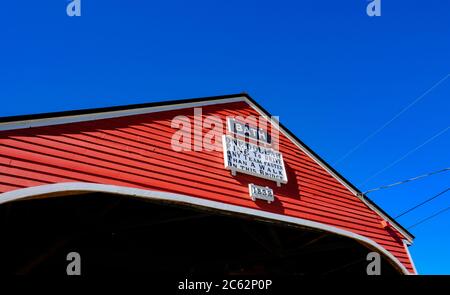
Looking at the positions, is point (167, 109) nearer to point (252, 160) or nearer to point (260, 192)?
point (252, 160)

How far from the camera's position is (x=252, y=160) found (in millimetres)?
9891

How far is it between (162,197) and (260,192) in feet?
8.20

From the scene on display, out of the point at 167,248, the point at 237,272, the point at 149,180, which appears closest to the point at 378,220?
the point at 237,272

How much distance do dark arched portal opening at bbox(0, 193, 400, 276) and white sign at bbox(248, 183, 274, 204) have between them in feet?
1.63

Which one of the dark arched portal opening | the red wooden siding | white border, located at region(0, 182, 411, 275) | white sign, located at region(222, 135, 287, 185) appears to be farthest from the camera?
white sign, located at region(222, 135, 287, 185)

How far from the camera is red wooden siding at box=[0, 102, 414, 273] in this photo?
6660 millimetres

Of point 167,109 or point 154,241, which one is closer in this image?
point 167,109

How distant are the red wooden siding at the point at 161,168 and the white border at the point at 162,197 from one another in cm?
14

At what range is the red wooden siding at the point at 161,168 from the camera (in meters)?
6.66
